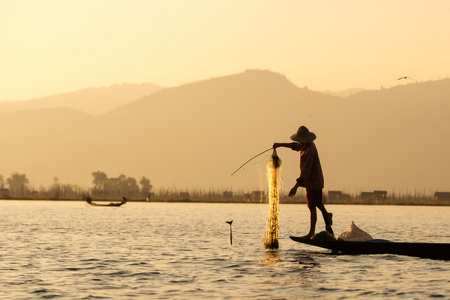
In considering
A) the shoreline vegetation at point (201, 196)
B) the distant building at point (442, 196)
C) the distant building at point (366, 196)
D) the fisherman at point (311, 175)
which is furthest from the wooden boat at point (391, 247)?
the distant building at point (442, 196)

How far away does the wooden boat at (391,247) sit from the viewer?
19906 mm

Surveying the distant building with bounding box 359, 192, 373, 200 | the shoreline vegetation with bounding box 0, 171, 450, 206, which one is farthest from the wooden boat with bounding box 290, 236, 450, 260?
the distant building with bounding box 359, 192, 373, 200

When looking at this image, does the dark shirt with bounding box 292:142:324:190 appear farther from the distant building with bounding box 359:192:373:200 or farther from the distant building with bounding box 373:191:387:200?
the distant building with bounding box 359:192:373:200

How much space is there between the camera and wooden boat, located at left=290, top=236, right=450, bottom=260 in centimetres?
1991

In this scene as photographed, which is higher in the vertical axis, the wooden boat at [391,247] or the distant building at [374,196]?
the distant building at [374,196]

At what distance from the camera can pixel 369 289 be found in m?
15.7

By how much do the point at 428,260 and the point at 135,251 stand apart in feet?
28.6

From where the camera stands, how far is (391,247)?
2000 cm

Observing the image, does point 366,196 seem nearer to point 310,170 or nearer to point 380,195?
point 380,195

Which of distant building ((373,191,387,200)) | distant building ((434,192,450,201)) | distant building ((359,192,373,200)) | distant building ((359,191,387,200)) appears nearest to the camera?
distant building ((373,191,387,200))

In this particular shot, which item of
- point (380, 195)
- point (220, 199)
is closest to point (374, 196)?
point (380, 195)

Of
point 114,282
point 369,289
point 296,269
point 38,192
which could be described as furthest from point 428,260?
point 38,192

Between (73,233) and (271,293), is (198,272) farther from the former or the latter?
(73,233)

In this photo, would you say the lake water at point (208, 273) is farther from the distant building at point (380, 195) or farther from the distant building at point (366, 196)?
the distant building at point (366, 196)
